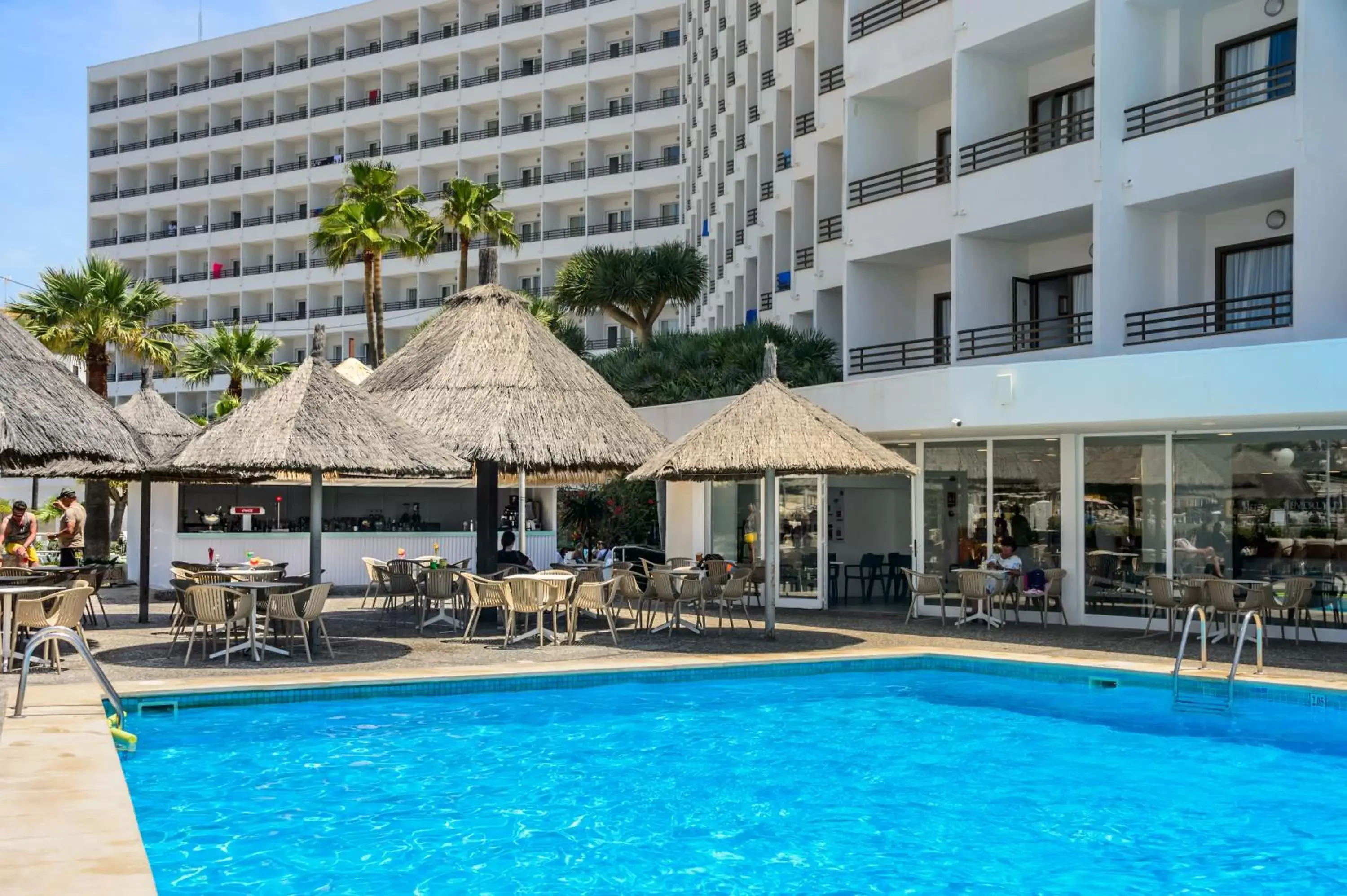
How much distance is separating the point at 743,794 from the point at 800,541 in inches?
456

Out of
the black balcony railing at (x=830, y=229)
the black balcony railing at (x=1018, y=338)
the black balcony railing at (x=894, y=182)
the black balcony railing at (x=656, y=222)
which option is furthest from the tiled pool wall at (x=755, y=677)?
the black balcony railing at (x=656, y=222)

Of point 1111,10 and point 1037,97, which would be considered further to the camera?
point 1037,97

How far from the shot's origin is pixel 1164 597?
15930mm

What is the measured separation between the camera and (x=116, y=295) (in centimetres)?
2845

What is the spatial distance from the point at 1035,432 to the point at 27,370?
520 inches

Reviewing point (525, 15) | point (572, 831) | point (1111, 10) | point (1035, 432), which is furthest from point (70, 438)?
point (525, 15)

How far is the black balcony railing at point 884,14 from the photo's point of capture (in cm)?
2170

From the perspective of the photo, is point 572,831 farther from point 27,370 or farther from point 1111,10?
point 1111,10

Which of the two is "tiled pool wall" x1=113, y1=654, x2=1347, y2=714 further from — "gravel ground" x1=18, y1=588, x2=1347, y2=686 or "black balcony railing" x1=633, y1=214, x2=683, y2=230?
"black balcony railing" x1=633, y1=214, x2=683, y2=230

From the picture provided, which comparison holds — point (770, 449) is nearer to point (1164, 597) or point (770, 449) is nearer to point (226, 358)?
point (1164, 597)

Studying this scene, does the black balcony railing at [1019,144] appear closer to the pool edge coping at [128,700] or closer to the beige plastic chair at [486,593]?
the pool edge coping at [128,700]

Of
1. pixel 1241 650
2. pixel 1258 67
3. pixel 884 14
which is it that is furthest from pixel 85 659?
pixel 884 14

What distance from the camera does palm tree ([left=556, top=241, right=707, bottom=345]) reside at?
34.2 m

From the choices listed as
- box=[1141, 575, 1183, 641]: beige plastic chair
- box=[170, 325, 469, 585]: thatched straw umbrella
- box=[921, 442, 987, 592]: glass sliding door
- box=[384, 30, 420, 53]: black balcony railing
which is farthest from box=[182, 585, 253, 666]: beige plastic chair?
box=[384, 30, 420, 53]: black balcony railing
